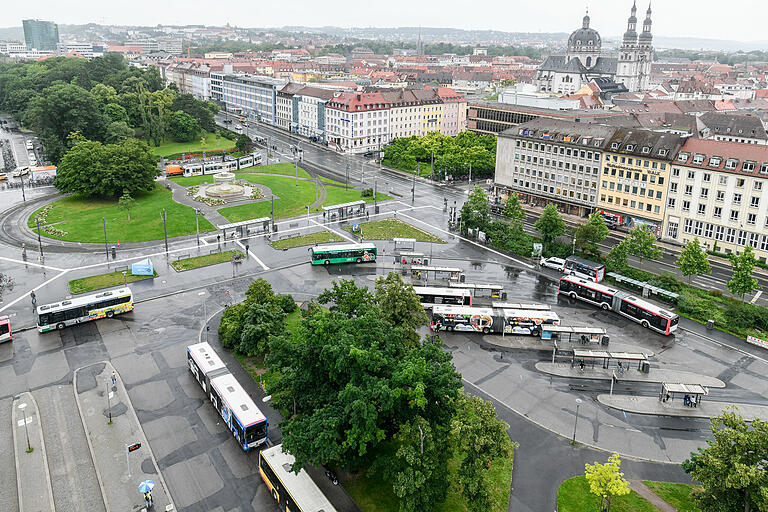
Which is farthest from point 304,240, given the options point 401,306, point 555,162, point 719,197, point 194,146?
point 194,146

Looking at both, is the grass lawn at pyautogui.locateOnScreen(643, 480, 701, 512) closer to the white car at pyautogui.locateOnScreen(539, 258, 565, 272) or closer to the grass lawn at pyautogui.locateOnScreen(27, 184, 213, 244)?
the white car at pyautogui.locateOnScreen(539, 258, 565, 272)

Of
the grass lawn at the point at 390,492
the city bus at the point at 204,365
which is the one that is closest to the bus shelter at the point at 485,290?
the grass lawn at the point at 390,492

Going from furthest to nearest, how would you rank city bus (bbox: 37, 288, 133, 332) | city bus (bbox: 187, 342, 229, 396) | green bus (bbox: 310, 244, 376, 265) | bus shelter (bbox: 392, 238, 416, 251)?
bus shelter (bbox: 392, 238, 416, 251), green bus (bbox: 310, 244, 376, 265), city bus (bbox: 37, 288, 133, 332), city bus (bbox: 187, 342, 229, 396)

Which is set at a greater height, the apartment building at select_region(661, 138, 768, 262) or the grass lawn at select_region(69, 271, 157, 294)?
the apartment building at select_region(661, 138, 768, 262)

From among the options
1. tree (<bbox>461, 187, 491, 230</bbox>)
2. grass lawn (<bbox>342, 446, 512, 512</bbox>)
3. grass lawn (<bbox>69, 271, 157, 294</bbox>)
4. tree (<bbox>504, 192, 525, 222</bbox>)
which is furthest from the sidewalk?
tree (<bbox>504, 192, 525, 222</bbox>)

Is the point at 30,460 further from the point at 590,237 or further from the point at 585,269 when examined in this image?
the point at 590,237

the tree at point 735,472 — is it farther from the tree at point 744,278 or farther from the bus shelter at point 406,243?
the bus shelter at point 406,243

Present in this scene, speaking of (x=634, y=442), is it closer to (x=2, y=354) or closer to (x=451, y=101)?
(x=2, y=354)
